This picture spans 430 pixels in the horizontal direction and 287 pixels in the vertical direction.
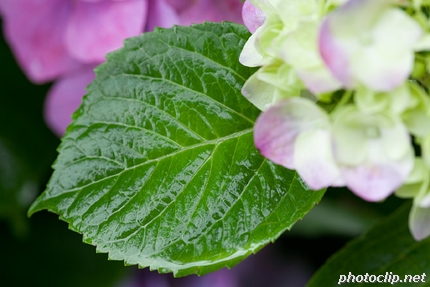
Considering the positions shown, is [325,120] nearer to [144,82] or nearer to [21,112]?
[144,82]

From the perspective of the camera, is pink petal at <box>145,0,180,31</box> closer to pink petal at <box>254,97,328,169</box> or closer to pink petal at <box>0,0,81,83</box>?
pink petal at <box>0,0,81,83</box>

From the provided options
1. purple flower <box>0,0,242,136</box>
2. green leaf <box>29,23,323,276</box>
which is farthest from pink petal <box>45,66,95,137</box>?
green leaf <box>29,23,323,276</box>

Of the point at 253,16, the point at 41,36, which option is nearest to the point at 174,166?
the point at 253,16

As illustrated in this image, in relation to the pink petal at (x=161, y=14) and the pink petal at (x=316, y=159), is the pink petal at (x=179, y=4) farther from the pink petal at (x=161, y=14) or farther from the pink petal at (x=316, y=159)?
the pink petal at (x=316, y=159)

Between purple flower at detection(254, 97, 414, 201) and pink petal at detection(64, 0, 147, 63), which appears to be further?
pink petal at detection(64, 0, 147, 63)

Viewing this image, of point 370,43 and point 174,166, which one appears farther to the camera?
point 174,166

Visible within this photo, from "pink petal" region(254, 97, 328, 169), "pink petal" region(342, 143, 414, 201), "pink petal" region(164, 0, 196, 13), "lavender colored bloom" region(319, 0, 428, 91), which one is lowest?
"pink petal" region(342, 143, 414, 201)

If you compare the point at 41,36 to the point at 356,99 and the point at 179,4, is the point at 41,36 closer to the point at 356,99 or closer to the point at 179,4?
the point at 179,4

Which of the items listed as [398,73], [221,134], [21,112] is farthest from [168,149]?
[21,112]
